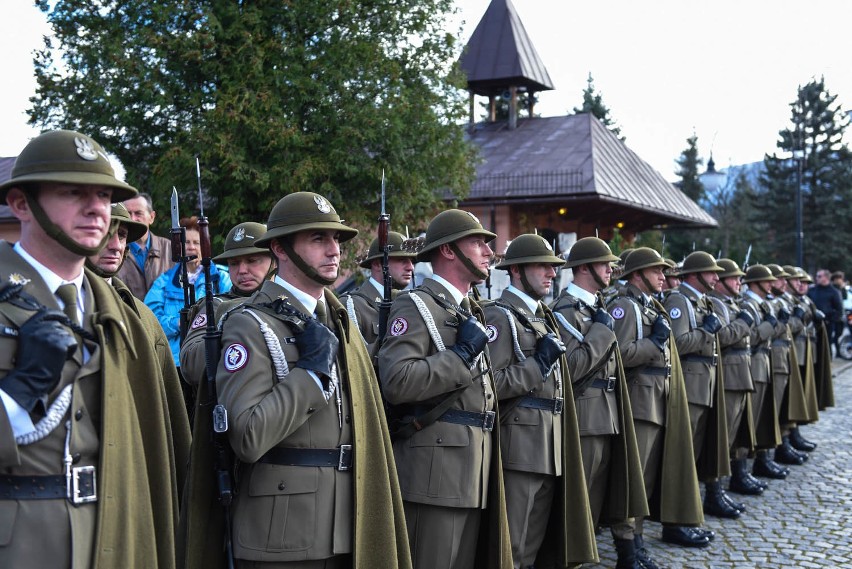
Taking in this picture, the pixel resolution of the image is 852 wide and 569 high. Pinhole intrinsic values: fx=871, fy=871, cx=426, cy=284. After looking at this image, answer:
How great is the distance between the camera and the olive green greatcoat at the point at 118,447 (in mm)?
2518

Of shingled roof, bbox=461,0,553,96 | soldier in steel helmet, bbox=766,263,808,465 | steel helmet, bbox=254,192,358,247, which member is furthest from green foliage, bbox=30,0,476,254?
shingled roof, bbox=461,0,553,96

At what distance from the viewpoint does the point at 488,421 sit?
4.81m

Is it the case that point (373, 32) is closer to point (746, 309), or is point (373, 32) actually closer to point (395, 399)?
point (746, 309)

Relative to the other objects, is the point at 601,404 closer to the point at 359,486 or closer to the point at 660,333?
the point at 660,333

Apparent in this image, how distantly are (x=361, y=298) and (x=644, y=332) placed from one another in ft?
7.74

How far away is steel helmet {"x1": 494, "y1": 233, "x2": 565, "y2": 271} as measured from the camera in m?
5.78

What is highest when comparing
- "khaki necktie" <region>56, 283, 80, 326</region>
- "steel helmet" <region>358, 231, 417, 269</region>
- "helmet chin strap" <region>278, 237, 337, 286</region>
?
"steel helmet" <region>358, 231, 417, 269</region>

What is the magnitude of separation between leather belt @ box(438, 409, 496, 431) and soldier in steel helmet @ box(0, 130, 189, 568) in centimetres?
195

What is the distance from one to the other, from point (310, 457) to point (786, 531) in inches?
224

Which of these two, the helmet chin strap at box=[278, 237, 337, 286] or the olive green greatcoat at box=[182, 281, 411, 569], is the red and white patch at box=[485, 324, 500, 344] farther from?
the helmet chin strap at box=[278, 237, 337, 286]

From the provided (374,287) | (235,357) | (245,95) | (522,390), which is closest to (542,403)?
(522,390)

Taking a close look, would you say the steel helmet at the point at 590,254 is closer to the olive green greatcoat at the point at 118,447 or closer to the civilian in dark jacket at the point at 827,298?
the olive green greatcoat at the point at 118,447

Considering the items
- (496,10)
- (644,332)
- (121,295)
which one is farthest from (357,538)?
(496,10)

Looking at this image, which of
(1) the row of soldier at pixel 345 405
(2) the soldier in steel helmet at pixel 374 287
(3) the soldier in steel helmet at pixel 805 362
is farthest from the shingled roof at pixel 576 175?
(2) the soldier in steel helmet at pixel 374 287
